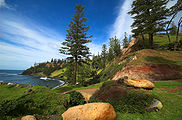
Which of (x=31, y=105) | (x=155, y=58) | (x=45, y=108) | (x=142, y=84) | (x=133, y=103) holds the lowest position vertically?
(x=45, y=108)

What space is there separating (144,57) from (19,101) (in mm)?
20427

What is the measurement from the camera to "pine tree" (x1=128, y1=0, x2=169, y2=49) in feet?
52.0

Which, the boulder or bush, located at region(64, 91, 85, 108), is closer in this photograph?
bush, located at region(64, 91, 85, 108)

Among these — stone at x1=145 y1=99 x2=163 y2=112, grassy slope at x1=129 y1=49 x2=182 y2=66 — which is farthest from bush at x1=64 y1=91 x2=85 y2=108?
grassy slope at x1=129 y1=49 x2=182 y2=66

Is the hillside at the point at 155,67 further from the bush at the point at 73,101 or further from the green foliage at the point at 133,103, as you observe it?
the bush at the point at 73,101

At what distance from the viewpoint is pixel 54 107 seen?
240 inches

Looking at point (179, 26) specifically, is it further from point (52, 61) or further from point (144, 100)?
point (52, 61)

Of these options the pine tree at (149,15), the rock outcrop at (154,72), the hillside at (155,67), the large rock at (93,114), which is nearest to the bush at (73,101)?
the large rock at (93,114)

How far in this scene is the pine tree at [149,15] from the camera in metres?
15.8

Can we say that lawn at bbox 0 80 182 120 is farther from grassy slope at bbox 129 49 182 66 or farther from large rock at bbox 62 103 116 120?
grassy slope at bbox 129 49 182 66

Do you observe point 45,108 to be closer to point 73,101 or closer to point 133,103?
point 73,101

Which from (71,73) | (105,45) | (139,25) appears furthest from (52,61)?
(139,25)

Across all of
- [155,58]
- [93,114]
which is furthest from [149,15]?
[93,114]

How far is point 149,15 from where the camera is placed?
17578 mm
